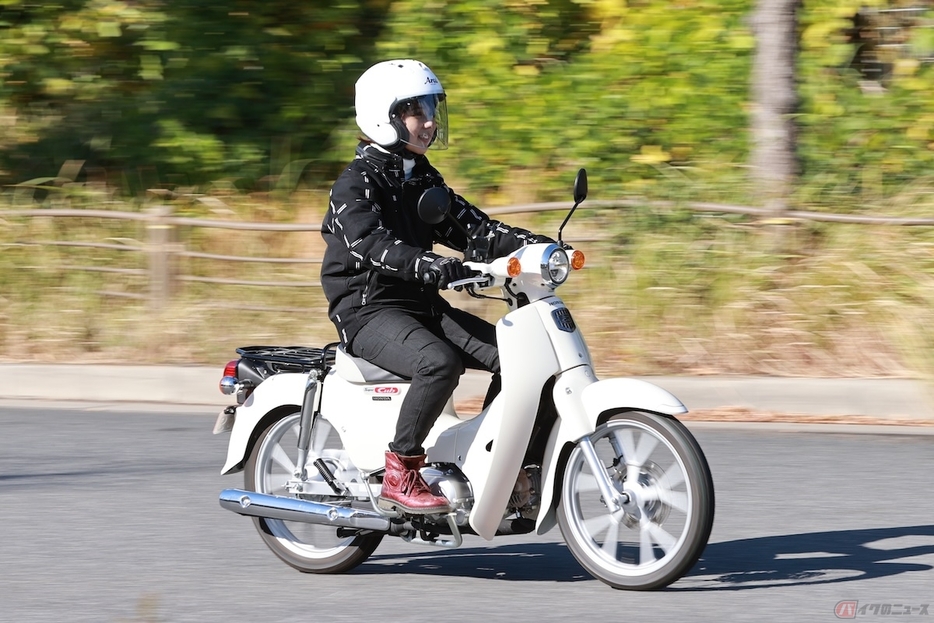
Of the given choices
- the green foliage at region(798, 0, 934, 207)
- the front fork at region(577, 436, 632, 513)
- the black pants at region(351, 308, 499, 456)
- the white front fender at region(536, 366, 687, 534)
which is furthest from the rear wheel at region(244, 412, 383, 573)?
the green foliage at region(798, 0, 934, 207)

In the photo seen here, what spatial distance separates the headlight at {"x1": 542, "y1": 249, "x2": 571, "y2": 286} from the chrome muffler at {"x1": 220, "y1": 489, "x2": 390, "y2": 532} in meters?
1.11

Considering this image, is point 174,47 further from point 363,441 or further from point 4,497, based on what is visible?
point 363,441

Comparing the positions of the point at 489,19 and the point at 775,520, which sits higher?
the point at 489,19

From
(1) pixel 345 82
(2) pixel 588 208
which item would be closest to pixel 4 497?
(2) pixel 588 208

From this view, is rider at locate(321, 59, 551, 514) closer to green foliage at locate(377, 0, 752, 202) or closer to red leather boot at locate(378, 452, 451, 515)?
red leather boot at locate(378, 452, 451, 515)

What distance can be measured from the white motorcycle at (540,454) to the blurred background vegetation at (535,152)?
483cm

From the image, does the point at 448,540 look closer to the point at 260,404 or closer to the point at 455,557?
the point at 455,557

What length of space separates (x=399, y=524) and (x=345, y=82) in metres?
11.7

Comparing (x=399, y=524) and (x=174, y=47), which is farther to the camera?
(x=174, y=47)

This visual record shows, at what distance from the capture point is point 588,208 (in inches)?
461

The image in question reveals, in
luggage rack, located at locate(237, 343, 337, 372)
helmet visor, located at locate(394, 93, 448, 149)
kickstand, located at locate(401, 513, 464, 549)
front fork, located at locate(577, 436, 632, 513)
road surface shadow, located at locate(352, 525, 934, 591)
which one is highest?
helmet visor, located at locate(394, 93, 448, 149)

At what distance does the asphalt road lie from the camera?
5145 millimetres

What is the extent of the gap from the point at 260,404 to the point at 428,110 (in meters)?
1.38

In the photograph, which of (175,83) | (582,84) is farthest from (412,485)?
(175,83)
